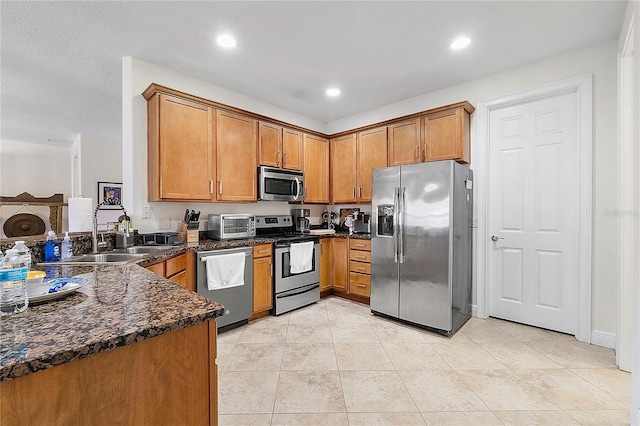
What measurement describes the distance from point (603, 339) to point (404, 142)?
106 inches

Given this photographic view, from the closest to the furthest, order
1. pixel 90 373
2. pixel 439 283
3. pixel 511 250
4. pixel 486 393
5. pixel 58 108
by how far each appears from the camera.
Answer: pixel 90 373
pixel 486 393
pixel 439 283
pixel 511 250
pixel 58 108

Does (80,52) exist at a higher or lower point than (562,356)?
higher

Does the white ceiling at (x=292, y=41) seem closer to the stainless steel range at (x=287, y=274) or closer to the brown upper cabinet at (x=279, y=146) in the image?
the brown upper cabinet at (x=279, y=146)

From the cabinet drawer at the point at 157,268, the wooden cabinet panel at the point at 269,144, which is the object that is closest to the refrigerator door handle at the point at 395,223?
the wooden cabinet panel at the point at 269,144

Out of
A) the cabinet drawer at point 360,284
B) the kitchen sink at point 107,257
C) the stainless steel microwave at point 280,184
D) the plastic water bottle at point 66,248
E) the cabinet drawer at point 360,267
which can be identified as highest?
the stainless steel microwave at point 280,184

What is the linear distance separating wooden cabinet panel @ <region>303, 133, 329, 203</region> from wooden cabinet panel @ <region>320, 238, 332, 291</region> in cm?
69

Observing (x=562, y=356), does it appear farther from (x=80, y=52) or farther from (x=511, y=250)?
(x=80, y=52)

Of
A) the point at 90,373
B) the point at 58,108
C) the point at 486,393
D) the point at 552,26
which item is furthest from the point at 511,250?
the point at 58,108

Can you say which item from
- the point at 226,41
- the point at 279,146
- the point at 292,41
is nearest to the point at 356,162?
the point at 279,146

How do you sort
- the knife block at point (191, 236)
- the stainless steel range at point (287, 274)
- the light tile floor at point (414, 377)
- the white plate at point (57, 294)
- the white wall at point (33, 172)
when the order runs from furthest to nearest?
1. the white wall at point (33, 172)
2. the stainless steel range at point (287, 274)
3. the knife block at point (191, 236)
4. the light tile floor at point (414, 377)
5. the white plate at point (57, 294)

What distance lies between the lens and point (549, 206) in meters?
2.88

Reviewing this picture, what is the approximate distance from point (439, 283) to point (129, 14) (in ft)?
11.4

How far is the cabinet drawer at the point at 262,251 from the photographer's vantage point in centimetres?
315

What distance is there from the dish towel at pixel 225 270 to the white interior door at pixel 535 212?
2750 mm
